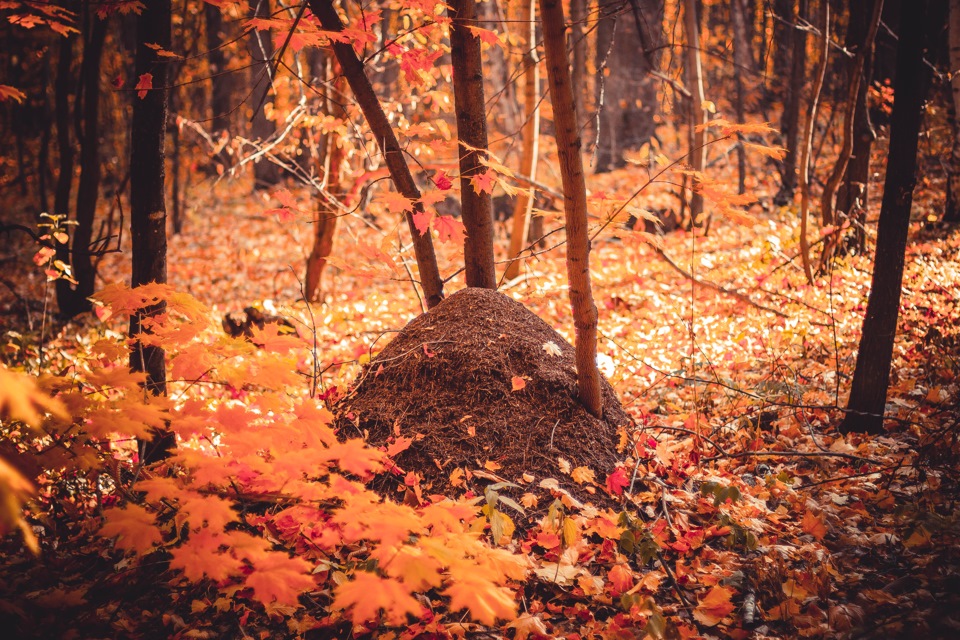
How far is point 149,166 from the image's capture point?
3252mm

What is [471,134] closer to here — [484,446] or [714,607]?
[484,446]

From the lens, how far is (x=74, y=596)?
7.03 ft

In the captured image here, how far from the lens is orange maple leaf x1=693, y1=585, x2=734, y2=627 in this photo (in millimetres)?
2250

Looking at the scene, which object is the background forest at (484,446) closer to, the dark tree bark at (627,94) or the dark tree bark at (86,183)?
the dark tree bark at (86,183)

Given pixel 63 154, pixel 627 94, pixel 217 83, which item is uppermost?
pixel 217 83

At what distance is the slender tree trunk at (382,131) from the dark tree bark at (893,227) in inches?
109

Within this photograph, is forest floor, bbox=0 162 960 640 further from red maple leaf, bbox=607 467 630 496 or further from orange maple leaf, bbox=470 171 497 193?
orange maple leaf, bbox=470 171 497 193

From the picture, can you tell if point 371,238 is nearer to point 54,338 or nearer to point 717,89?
point 54,338

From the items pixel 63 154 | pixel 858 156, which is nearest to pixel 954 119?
pixel 858 156

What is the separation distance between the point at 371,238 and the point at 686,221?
6.36m

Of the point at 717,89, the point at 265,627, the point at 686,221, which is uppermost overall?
the point at 717,89

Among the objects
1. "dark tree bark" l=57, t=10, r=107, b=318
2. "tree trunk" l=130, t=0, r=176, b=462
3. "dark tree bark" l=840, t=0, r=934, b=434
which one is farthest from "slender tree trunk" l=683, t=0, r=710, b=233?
"dark tree bark" l=57, t=10, r=107, b=318

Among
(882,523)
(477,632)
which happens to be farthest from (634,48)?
(477,632)

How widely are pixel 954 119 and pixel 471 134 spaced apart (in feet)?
20.0
